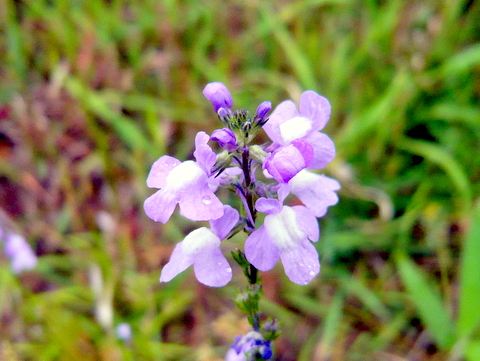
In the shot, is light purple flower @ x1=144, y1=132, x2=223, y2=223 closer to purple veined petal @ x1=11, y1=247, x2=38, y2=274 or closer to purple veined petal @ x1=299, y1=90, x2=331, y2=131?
purple veined petal @ x1=299, y1=90, x2=331, y2=131

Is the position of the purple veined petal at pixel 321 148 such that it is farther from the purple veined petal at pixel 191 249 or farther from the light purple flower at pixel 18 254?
the light purple flower at pixel 18 254

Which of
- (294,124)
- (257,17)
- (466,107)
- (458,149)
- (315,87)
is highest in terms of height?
(257,17)

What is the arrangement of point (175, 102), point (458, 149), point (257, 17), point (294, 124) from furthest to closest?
1. point (257, 17)
2. point (175, 102)
3. point (458, 149)
4. point (294, 124)

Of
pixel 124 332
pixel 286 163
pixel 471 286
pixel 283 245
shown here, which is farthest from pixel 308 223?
pixel 124 332

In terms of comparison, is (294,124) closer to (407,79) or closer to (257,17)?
(407,79)

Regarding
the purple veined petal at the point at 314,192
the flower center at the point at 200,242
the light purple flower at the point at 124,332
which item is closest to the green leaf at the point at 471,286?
the purple veined petal at the point at 314,192

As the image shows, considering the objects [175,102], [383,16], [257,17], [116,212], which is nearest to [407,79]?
[383,16]

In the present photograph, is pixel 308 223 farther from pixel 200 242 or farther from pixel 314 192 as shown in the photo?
pixel 200 242

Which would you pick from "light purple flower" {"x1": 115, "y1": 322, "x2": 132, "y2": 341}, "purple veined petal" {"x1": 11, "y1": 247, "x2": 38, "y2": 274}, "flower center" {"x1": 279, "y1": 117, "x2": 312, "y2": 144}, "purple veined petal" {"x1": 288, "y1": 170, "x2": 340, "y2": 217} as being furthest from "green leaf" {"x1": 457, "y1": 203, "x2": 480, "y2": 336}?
"purple veined petal" {"x1": 11, "y1": 247, "x2": 38, "y2": 274}
